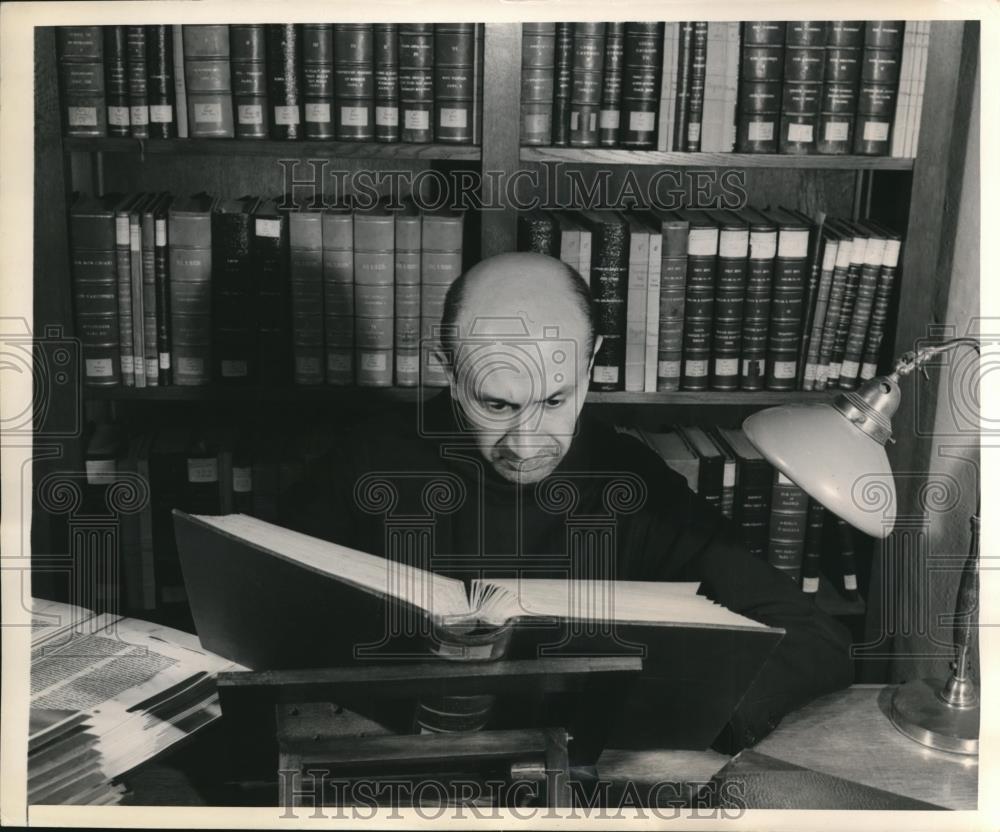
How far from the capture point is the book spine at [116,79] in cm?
139

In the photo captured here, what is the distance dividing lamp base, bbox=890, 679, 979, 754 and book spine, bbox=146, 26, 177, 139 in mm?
1162

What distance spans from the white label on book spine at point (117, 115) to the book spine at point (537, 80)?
54 centimetres

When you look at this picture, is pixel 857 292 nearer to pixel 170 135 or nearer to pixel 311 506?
pixel 311 506

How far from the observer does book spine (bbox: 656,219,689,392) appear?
151cm

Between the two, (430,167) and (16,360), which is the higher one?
(430,167)

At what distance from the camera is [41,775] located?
1105 millimetres

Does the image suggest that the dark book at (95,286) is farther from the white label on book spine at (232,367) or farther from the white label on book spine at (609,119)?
the white label on book spine at (609,119)

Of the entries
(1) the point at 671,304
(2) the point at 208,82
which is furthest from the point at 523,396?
(2) the point at 208,82

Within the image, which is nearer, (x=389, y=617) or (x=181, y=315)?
(x=389, y=617)

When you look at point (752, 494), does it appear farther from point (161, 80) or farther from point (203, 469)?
point (161, 80)

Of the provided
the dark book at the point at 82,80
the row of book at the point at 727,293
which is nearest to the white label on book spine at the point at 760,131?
the row of book at the point at 727,293

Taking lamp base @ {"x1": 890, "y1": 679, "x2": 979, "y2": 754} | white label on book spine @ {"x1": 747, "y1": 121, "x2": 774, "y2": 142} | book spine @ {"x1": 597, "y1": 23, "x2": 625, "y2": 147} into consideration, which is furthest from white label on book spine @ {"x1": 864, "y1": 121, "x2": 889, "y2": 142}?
lamp base @ {"x1": 890, "y1": 679, "x2": 979, "y2": 754}

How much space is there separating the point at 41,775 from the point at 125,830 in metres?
0.10

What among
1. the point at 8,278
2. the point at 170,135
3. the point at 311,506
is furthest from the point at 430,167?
the point at 8,278
